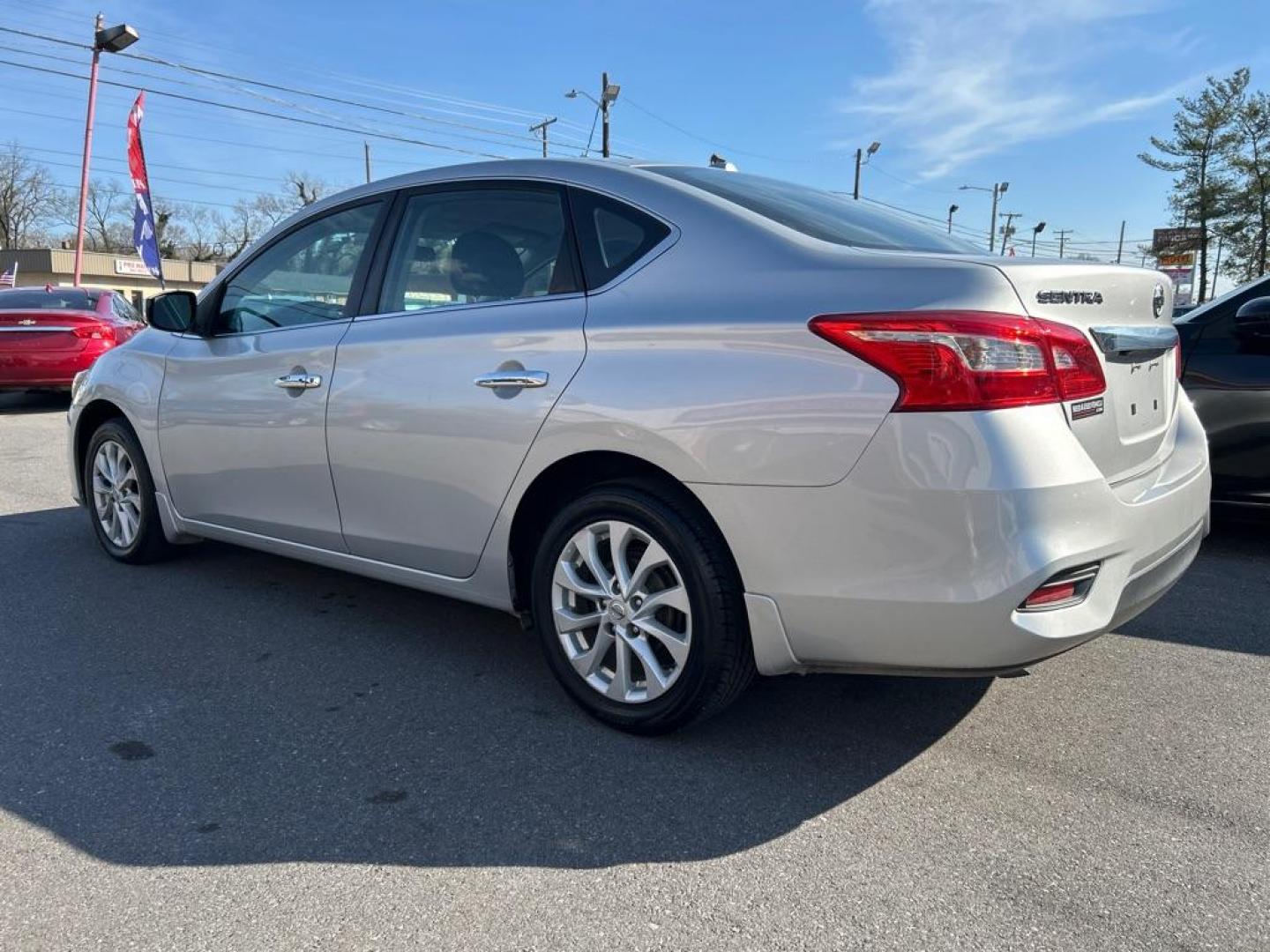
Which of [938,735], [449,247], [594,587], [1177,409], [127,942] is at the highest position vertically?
[449,247]

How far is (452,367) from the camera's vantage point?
10.1ft

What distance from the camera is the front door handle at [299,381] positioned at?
351 cm

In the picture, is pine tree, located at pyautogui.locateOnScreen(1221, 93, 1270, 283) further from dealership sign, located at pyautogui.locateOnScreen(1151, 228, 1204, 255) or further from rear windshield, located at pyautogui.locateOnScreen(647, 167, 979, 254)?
rear windshield, located at pyautogui.locateOnScreen(647, 167, 979, 254)

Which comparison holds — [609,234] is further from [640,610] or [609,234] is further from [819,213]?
A: [640,610]

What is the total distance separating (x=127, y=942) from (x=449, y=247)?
7.44 ft

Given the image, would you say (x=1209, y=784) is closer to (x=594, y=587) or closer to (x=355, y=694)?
(x=594, y=587)

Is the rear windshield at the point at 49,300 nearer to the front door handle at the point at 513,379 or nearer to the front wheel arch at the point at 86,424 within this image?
the front wheel arch at the point at 86,424

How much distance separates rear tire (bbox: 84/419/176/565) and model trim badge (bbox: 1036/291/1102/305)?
3.85 m

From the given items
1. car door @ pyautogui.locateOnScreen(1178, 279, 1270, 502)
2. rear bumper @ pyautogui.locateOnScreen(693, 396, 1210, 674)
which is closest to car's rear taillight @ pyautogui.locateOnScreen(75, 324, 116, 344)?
rear bumper @ pyautogui.locateOnScreen(693, 396, 1210, 674)

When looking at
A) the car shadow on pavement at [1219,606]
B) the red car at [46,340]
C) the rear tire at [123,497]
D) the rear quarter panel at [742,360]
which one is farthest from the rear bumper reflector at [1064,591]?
the red car at [46,340]

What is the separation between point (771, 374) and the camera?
94.0 inches

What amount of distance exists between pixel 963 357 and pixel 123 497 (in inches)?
160

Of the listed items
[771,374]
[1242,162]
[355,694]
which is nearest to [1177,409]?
[771,374]

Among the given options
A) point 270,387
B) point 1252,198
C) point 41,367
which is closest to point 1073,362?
point 270,387
